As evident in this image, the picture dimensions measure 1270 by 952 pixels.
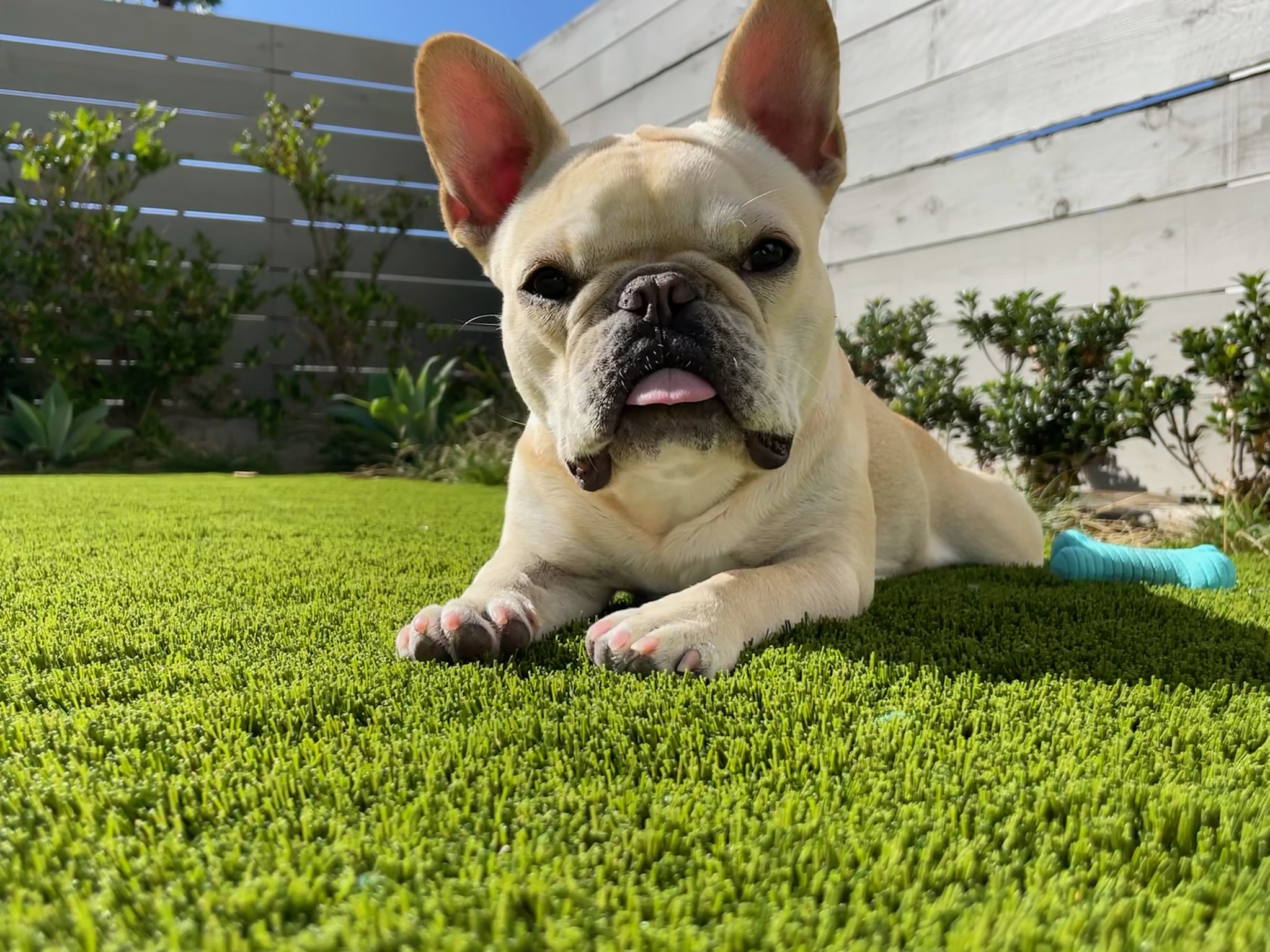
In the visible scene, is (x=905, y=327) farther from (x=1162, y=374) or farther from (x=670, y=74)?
(x=670, y=74)

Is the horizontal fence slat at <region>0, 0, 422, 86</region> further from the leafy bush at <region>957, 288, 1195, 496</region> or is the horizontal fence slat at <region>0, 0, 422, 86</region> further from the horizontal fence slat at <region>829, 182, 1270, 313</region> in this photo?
the leafy bush at <region>957, 288, 1195, 496</region>

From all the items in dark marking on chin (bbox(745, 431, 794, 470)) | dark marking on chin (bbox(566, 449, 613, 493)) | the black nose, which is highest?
the black nose

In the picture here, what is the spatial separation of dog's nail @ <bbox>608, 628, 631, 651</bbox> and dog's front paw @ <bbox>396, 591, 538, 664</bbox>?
0.22m

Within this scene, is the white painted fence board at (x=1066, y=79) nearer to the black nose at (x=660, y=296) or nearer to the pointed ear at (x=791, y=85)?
the pointed ear at (x=791, y=85)

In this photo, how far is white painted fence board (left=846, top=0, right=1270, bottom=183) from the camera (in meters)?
3.61

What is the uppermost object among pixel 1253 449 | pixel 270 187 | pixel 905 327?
pixel 270 187

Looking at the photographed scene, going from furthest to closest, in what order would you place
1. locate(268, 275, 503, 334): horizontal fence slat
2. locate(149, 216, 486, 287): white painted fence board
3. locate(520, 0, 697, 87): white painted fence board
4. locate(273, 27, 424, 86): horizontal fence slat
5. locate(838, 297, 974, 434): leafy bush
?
locate(268, 275, 503, 334): horizontal fence slat → locate(273, 27, 424, 86): horizontal fence slat → locate(149, 216, 486, 287): white painted fence board → locate(520, 0, 697, 87): white painted fence board → locate(838, 297, 974, 434): leafy bush

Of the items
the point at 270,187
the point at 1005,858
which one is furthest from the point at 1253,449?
the point at 270,187

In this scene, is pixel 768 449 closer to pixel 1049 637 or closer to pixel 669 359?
pixel 669 359

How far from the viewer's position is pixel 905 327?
475 centimetres

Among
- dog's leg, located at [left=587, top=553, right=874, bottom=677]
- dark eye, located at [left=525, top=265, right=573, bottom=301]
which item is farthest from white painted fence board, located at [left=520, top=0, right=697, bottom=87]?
dog's leg, located at [left=587, top=553, right=874, bottom=677]

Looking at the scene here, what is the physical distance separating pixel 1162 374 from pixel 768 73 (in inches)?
108

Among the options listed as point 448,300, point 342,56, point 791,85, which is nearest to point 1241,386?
point 791,85

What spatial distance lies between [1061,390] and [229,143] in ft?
26.8
